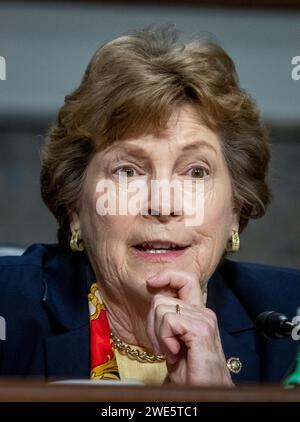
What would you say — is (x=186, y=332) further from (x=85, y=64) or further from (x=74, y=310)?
(x=85, y=64)

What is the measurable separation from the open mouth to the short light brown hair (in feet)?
0.34

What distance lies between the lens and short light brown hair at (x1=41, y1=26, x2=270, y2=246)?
1356 mm

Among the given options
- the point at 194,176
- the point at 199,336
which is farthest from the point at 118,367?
the point at 194,176

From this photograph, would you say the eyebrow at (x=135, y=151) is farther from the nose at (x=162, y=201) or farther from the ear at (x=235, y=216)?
the ear at (x=235, y=216)

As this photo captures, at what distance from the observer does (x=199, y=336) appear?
4.29 ft

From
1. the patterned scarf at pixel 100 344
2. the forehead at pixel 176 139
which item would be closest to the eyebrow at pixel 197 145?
the forehead at pixel 176 139

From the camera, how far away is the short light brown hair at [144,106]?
1.36 meters

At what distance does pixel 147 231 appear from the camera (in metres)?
1.35

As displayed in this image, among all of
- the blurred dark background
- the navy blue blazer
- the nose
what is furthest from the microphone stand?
the nose

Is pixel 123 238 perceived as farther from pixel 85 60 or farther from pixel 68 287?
pixel 85 60

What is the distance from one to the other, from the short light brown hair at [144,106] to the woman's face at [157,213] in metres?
0.02

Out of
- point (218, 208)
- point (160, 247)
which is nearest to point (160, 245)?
point (160, 247)

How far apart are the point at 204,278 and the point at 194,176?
142 millimetres

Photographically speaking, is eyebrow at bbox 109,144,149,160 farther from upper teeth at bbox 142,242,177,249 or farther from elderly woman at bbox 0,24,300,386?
upper teeth at bbox 142,242,177,249
